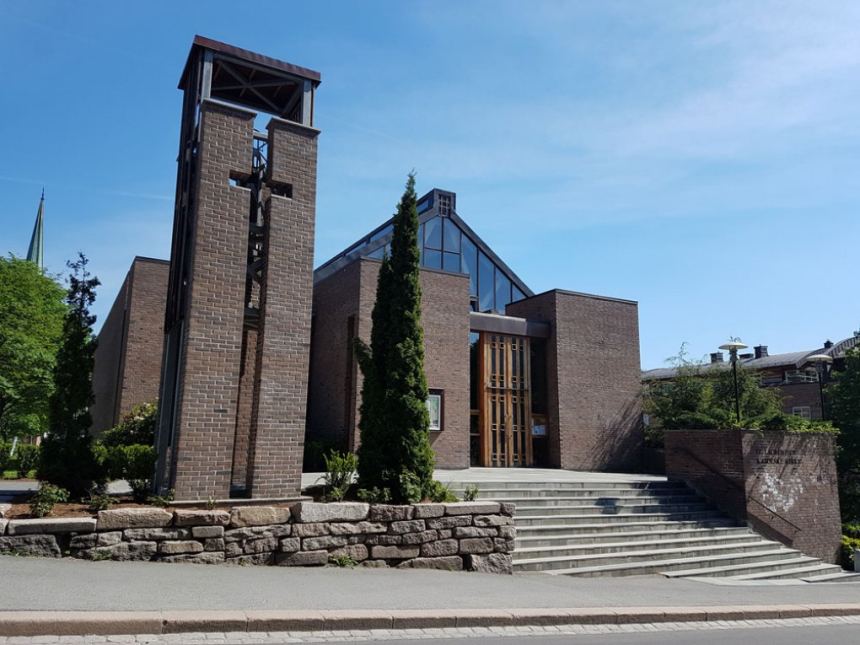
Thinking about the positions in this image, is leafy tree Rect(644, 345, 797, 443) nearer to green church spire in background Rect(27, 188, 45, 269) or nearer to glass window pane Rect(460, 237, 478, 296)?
glass window pane Rect(460, 237, 478, 296)

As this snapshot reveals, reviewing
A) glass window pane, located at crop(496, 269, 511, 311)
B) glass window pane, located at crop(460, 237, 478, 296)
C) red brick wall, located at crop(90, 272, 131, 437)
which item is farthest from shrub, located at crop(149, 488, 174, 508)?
glass window pane, located at crop(496, 269, 511, 311)

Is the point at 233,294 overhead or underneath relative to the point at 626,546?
overhead

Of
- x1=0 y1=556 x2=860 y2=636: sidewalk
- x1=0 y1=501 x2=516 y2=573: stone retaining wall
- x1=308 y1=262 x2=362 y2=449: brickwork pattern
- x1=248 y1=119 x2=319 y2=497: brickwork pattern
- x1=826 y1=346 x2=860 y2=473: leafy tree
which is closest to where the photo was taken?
x1=0 y1=556 x2=860 y2=636: sidewalk

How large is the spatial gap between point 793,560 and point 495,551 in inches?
312

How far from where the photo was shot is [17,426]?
92.8ft

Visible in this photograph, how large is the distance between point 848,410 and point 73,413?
24850mm

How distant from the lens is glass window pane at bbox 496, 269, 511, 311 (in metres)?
26.8

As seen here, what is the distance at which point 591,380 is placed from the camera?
23625 mm

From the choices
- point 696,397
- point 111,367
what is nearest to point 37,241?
point 111,367

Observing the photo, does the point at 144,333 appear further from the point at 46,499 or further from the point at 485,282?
the point at 46,499

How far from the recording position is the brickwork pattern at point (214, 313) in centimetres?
948

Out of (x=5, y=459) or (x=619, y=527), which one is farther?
(x=5, y=459)

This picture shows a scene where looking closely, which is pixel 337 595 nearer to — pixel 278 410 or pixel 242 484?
pixel 278 410

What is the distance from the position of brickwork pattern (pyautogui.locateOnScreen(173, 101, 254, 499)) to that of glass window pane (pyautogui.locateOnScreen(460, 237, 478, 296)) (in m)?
16.1
